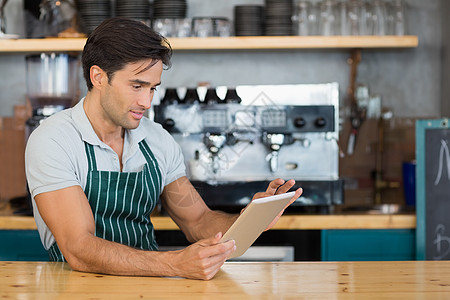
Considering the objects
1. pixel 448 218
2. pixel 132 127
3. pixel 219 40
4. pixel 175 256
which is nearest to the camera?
pixel 175 256

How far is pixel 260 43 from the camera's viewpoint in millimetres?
2898

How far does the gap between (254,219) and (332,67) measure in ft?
6.32

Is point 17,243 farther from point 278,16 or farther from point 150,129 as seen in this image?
point 278,16

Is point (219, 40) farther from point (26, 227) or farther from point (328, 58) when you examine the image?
point (26, 227)

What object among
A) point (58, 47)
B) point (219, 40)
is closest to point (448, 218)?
point (219, 40)

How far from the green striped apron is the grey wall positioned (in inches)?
55.1

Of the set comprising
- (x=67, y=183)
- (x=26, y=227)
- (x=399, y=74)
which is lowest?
(x=26, y=227)

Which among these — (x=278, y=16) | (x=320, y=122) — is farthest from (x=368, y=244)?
(x=278, y=16)

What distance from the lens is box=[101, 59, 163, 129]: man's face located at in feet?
5.74

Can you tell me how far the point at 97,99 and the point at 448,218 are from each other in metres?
1.57

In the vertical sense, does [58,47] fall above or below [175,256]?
above

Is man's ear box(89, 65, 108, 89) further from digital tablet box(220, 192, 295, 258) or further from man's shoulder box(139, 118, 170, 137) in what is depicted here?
digital tablet box(220, 192, 295, 258)

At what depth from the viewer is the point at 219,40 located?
113 inches

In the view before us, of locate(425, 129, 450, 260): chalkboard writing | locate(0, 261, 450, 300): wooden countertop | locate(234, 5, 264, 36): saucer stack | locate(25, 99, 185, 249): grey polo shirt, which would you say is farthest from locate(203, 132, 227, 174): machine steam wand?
locate(0, 261, 450, 300): wooden countertop
